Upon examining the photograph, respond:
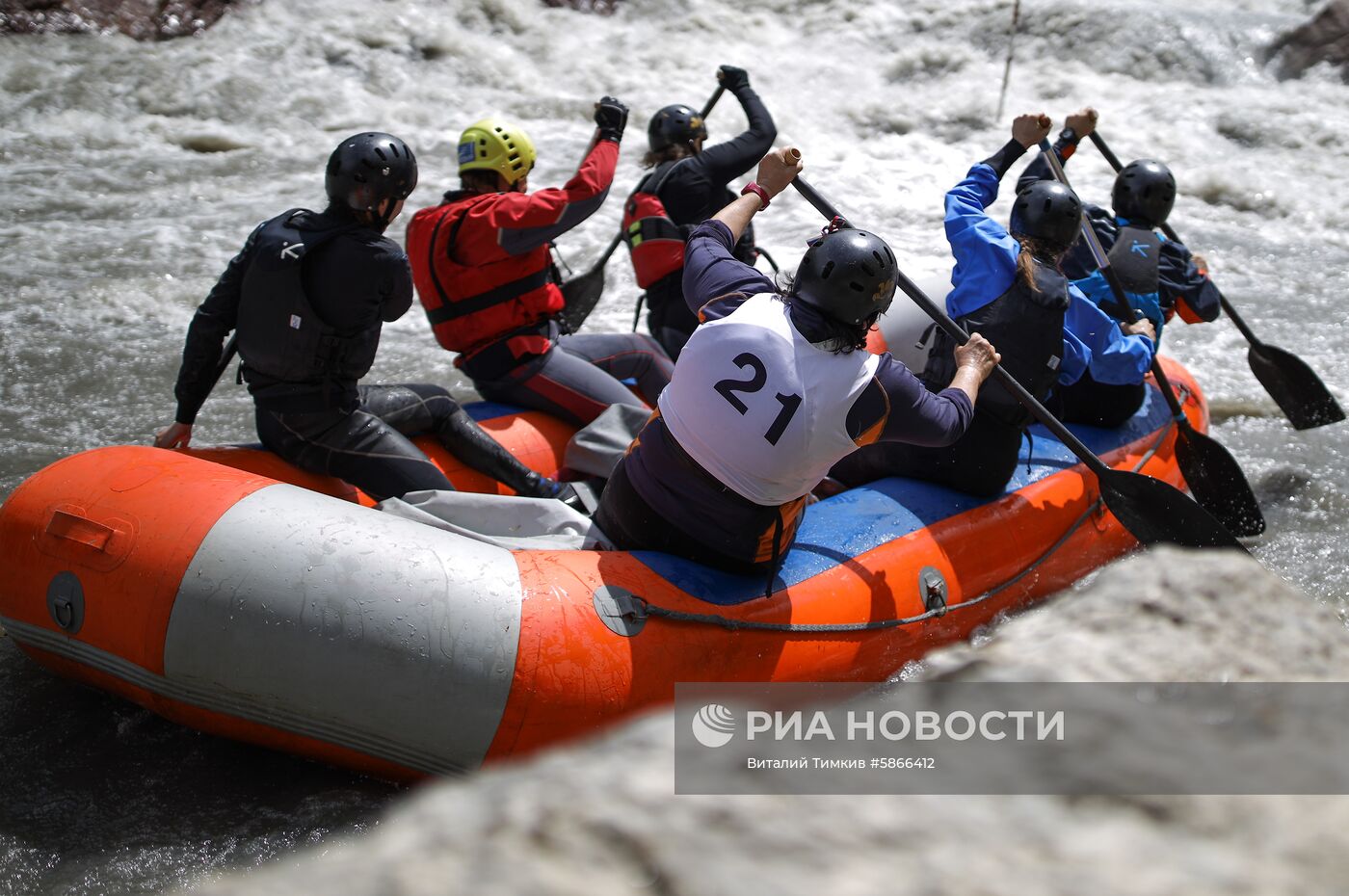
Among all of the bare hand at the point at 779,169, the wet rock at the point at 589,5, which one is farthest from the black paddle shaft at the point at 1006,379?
the wet rock at the point at 589,5

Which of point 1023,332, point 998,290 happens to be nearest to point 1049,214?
point 998,290

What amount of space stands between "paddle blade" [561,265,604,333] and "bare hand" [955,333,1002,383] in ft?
Result: 9.94

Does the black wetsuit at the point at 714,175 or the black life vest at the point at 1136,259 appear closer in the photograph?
the black wetsuit at the point at 714,175

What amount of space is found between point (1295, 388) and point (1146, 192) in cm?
152

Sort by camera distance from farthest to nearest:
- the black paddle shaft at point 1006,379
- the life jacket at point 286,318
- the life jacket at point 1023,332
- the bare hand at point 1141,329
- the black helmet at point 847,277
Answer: the bare hand at point 1141,329
the life jacket at point 1023,332
the black paddle shaft at point 1006,379
the life jacket at point 286,318
the black helmet at point 847,277

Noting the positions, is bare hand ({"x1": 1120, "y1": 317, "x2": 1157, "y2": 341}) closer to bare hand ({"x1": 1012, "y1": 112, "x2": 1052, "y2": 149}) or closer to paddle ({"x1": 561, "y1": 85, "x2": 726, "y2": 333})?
bare hand ({"x1": 1012, "y1": 112, "x2": 1052, "y2": 149})

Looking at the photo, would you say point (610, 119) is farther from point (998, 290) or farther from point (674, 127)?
point (998, 290)

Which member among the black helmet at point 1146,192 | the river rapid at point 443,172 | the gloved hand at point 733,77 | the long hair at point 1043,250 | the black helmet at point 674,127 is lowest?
the river rapid at point 443,172

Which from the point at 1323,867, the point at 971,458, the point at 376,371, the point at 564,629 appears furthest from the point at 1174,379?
the point at 1323,867

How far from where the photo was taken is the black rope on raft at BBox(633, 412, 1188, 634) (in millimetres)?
3514

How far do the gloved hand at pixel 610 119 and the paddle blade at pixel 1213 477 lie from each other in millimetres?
2832

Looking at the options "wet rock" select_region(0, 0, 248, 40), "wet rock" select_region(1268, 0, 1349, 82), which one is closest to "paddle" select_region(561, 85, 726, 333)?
"wet rock" select_region(0, 0, 248, 40)

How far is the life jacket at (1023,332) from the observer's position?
173 inches

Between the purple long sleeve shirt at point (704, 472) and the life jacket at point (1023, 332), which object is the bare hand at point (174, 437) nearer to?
the purple long sleeve shirt at point (704, 472)
